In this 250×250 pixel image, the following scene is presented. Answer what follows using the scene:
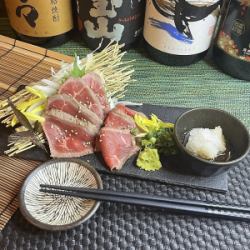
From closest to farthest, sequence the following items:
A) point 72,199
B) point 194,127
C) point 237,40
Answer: point 72,199 < point 194,127 < point 237,40

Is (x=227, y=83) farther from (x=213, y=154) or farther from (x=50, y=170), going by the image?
(x=50, y=170)

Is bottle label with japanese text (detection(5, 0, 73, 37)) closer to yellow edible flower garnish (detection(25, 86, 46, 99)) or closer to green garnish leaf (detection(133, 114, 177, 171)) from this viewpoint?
yellow edible flower garnish (detection(25, 86, 46, 99))

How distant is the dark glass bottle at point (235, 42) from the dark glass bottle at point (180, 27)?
34 millimetres

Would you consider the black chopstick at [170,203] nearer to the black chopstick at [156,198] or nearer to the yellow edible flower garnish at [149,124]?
the black chopstick at [156,198]

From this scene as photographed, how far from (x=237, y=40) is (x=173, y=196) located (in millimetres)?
462

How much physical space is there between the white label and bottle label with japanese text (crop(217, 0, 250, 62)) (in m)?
0.03

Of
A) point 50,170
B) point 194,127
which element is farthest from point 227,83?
point 50,170

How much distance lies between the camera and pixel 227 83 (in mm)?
1021

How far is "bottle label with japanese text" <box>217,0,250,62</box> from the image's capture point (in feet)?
2.91

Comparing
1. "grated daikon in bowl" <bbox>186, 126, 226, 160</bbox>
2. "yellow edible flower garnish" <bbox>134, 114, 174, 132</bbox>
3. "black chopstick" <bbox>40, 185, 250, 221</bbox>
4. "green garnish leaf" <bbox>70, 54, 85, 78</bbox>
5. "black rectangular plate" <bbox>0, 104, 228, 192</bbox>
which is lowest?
"black rectangular plate" <bbox>0, 104, 228, 192</bbox>

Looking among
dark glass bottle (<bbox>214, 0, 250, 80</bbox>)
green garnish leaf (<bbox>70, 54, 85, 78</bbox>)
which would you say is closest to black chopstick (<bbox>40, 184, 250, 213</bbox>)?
green garnish leaf (<bbox>70, 54, 85, 78</bbox>)

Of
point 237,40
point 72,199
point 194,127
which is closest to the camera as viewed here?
point 72,199

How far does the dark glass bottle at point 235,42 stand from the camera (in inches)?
35.2

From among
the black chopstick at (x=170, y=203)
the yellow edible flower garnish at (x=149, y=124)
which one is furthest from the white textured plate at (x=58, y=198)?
the yellow edible flower garnish at (x=149, y=124)
